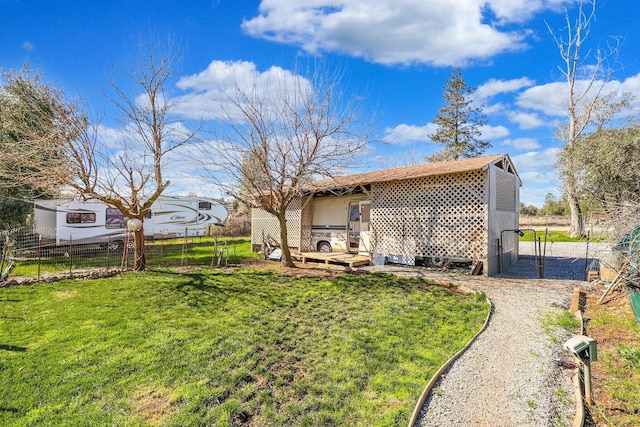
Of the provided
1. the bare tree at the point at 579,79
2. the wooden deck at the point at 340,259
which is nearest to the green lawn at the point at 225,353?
the wooden deck at the point at 340,259

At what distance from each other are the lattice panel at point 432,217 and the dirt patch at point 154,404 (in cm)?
805

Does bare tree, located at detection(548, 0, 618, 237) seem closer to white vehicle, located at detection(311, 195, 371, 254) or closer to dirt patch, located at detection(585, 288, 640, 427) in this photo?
white vehicle, located at detection(311, 195, 371, 254)

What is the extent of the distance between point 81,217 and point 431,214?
607 inches

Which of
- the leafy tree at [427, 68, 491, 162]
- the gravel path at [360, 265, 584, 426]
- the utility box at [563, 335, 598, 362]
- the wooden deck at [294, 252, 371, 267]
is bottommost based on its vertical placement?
the gravel path at [360, 265, 584, 426]

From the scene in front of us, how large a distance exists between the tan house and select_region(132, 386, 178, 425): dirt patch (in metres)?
7.67

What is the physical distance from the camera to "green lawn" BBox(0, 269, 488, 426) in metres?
3.15

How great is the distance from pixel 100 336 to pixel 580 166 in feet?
68.4

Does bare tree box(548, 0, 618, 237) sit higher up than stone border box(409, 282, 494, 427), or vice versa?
bare tree box(548, 0, 618, 237)

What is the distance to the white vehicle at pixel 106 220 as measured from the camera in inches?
567

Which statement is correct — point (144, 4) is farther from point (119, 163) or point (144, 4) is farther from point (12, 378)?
point (12, 378)

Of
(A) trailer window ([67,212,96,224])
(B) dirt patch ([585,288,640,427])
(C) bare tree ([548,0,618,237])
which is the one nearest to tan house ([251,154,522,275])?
(B) dirt patch ([585,288,640,427])

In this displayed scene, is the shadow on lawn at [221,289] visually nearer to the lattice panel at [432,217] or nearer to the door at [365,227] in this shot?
the door at [365,227]

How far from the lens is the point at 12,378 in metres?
3.80

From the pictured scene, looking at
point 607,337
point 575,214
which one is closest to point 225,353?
point 607,337
